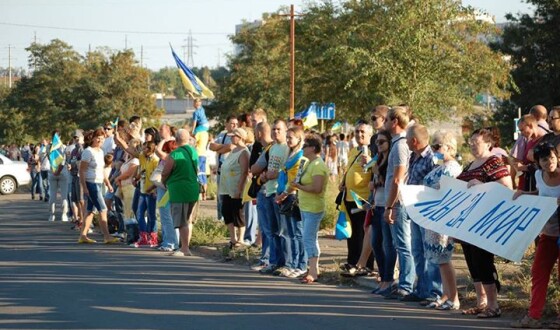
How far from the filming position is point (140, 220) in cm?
1839

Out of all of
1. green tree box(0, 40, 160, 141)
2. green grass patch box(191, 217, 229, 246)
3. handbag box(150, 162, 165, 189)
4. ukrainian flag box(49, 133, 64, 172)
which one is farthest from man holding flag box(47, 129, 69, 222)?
green tree box(0, 40, 160, 141)

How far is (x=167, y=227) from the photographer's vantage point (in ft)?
57.6

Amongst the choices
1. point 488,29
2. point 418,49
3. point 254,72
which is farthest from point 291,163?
point 254,72

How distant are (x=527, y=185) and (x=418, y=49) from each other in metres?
19.5

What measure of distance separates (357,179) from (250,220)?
12.9 feet

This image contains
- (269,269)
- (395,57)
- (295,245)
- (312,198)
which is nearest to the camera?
(312,198)

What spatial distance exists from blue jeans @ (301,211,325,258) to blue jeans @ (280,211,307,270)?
23.0 inches

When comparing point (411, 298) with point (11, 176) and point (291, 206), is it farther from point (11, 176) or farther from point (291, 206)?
point (11, 176)

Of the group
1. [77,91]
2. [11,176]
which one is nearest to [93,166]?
[11,176]

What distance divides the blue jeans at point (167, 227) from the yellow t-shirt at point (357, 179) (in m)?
4.47

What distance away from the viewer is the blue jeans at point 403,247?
11969mm

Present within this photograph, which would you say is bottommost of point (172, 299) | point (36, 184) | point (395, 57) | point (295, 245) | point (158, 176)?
point (172, 299)

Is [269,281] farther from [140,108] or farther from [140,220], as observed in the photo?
[140,108]

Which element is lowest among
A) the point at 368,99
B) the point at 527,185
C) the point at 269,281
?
the point at 269,281
